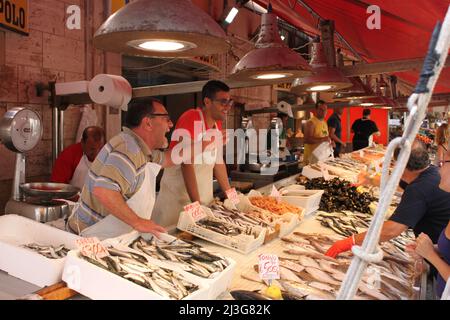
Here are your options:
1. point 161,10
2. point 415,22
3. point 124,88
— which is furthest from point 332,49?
point 161,10

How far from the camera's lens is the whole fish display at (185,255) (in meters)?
2.08

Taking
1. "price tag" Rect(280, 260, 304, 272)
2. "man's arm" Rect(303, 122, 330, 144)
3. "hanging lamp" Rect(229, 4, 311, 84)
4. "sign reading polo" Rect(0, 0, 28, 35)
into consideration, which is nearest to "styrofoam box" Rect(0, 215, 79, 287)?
"price tag" Rect(280, 260, 304, 272)

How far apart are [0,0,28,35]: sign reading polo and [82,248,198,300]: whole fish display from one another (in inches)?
150

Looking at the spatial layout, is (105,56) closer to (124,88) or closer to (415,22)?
(124,88)

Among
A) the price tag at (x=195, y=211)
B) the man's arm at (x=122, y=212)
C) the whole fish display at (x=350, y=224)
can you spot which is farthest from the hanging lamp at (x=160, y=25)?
the whole fish display at (x=350, y=224)

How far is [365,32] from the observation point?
618 cm

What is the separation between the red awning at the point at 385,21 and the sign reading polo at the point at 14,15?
3030 mm

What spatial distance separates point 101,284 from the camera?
1.81 meters

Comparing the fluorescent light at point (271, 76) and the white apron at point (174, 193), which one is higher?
the fluorescent light at point (271, 76)

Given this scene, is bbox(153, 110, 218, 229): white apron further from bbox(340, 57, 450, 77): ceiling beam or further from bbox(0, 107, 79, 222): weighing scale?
bbox(340, 57, 450, 77): ceiling beam

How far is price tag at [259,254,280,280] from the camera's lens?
2.25m

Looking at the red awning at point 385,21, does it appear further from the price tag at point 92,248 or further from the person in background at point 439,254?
the price tag at point 92,248
